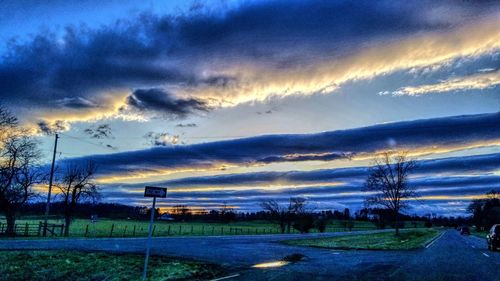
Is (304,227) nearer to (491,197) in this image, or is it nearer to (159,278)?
(159,278)

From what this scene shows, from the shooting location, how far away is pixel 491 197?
150m

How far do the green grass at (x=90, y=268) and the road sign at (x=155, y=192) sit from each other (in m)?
3.08

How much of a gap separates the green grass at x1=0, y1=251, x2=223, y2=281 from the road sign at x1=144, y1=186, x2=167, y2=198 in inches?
121

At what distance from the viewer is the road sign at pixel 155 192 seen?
12648mm

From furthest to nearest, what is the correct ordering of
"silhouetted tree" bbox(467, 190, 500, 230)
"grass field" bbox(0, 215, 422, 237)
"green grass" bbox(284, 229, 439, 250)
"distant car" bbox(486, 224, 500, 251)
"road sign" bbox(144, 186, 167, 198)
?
"silhouetted tree" bbox(467, 190, 500, 230) < "grass field" bbox(0, 215, 422, 237) < "green grass" bbox(284, 229, 439, 250) < "distant car" bbox(486, 224, 500, 251) < "road sign" bbox(144, 186, 167, 198)

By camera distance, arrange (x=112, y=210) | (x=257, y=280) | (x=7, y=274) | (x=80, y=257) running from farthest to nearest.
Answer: (x=112, y=210) < (x=80, y=257) < (x=7, y=274) < (x=257, y=280)

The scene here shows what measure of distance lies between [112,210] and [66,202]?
129 m

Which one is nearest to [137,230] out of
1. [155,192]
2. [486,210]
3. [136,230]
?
[136,230]

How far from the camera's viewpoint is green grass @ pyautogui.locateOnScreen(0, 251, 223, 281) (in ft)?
46.3

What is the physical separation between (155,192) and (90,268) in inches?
213

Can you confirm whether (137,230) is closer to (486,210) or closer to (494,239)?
(494,239)

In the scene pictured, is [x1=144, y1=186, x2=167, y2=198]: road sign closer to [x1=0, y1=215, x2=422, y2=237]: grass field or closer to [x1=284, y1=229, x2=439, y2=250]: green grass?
[x1=284, y1=229, x2=439, y2=250]: green grass

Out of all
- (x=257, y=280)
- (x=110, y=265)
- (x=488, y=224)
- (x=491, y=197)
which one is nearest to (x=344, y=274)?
(x=257, y=280)

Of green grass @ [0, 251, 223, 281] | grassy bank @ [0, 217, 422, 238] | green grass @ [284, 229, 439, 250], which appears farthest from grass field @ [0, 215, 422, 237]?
green grass @ [0, 251, 223, 281]
